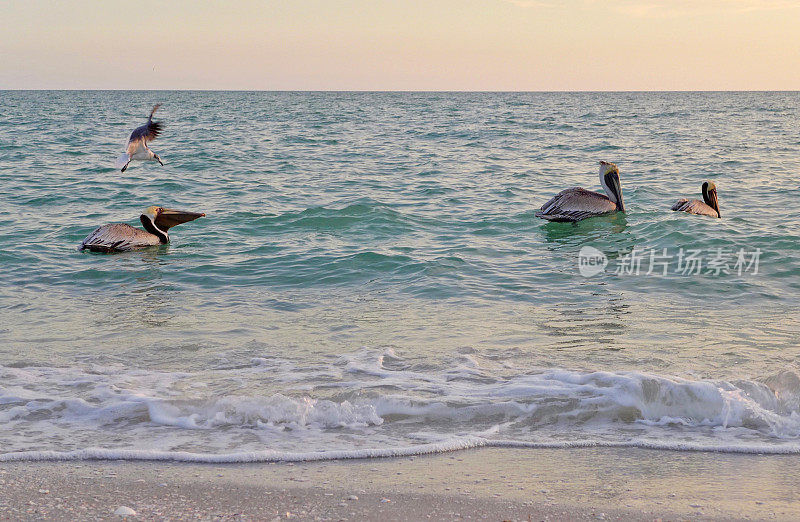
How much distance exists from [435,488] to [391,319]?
4.12m

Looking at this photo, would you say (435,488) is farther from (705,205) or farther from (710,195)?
(710,195)

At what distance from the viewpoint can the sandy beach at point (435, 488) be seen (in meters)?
3.91

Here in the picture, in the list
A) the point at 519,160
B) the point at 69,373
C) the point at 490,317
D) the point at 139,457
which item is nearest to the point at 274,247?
the point at 490,317

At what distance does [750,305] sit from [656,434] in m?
4.26

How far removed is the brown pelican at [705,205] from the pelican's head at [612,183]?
1.09 metres

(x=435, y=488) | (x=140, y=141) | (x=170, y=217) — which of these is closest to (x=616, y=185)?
(x=170, y=217)

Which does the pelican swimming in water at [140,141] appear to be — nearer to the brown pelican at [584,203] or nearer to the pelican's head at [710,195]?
the brown pelican at [584,203]

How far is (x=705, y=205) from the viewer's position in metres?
15.0

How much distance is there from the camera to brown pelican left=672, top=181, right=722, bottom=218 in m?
14.6

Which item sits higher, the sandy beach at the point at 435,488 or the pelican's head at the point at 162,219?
the pelican's head at the point at 162,219

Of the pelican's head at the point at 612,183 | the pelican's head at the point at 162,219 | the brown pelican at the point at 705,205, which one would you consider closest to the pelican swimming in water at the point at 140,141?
the pelican's head at the point at 162,219

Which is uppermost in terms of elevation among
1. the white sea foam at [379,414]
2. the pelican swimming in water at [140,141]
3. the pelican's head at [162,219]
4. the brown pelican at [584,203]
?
the pelican swimming in water at [140,141]

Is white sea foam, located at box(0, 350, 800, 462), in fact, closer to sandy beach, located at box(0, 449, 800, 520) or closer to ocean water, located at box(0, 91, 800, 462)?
ocean water, located at box(0, 91, 800, 462)

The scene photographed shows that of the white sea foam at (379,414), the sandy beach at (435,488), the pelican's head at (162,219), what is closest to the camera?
the sandy beach at (435,488)
